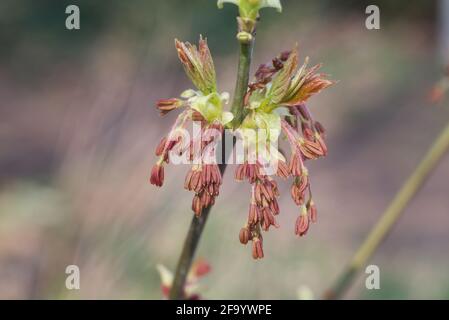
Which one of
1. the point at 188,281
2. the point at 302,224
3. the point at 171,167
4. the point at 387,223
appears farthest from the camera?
the point at 171,167

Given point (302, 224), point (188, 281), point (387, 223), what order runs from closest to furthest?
point (302, 224), point (188, 281), point (387, 223)

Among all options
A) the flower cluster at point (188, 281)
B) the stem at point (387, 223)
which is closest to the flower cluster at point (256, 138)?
the flower cluster at point (188, 281)

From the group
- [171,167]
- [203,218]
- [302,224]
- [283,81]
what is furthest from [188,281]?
[171,167]

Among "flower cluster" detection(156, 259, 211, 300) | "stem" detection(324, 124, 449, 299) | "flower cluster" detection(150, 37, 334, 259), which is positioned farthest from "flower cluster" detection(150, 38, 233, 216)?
"stem" detection(324, 124, 449, 299)

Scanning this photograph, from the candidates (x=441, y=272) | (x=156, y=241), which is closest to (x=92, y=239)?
(x=156, y=241)

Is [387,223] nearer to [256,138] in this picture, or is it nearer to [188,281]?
[188,281]
